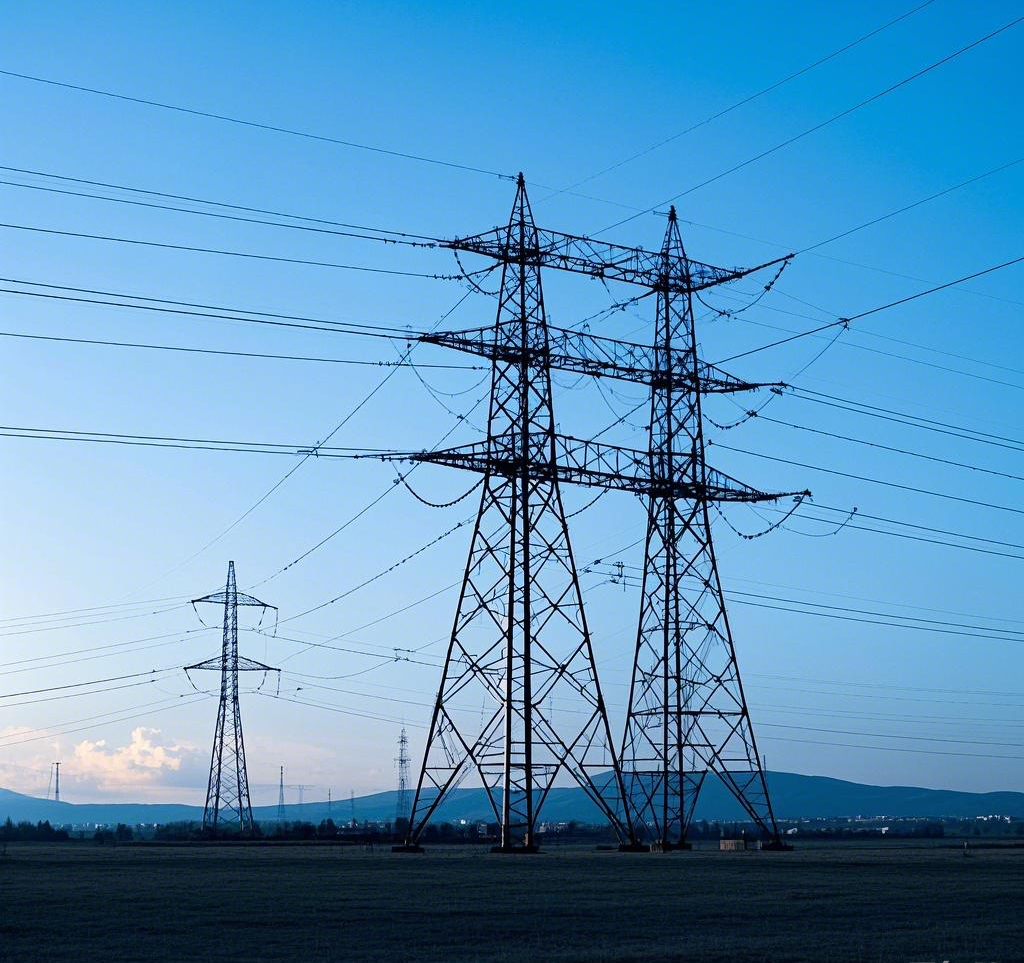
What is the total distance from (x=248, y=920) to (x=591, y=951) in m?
8.38

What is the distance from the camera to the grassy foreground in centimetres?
2280

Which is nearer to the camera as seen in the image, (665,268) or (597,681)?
(597,681)

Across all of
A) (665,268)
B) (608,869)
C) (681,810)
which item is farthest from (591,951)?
(665,268)

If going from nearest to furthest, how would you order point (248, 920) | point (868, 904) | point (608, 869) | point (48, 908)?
point (248, 920) → point (48, 908) → point (868, 904) → point (608, 869)

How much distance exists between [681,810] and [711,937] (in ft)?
119

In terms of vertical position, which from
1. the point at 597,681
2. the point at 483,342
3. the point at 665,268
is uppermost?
the point at 665,268

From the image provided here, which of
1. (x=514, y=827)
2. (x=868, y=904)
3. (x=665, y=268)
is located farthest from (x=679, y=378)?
(x=868, y=904)

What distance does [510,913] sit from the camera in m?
29.4

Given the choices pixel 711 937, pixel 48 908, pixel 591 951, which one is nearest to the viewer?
pixel 591 951

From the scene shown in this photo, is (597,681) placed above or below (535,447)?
below

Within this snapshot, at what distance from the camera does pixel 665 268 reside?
63.4 meters

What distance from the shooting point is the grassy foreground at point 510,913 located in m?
22.8

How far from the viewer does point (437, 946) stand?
23.7 m

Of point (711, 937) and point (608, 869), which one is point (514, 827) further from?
point (711, 937)
